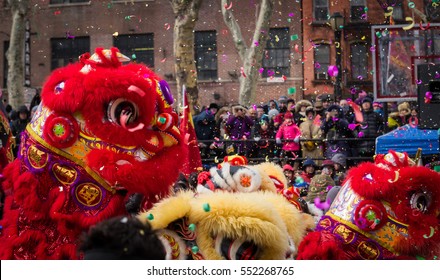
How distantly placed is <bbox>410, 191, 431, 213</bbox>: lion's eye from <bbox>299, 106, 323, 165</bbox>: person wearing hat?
663cm

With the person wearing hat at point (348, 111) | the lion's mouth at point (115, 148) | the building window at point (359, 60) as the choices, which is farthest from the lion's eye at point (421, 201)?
the building window at point (359, 60)

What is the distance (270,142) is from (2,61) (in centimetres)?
2201

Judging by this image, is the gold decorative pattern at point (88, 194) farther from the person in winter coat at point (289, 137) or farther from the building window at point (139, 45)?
the building window at point (139, 45)

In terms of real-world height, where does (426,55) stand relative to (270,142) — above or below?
above

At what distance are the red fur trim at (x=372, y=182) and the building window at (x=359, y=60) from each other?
2500 centimetres

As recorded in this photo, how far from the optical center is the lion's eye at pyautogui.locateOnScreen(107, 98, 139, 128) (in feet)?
22.3

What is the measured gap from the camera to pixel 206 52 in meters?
33.2

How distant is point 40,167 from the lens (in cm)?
683

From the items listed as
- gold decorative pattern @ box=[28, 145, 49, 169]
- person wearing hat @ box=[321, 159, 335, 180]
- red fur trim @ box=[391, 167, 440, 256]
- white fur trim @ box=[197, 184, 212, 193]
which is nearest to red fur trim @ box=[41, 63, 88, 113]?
gold decorative pattern @ box=[28, 145, 49, 169]

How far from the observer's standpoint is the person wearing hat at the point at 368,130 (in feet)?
44.5

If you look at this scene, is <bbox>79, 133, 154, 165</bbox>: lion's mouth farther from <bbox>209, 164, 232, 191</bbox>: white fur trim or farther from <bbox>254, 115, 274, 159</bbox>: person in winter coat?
<bbox>254, 115, 274, 159</bbox>: person in winter coat

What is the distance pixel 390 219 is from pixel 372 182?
269mm

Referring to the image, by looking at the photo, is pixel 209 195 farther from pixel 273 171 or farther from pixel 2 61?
pixel 2 61

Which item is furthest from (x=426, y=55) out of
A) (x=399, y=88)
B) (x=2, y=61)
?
(x=2, y=61)
